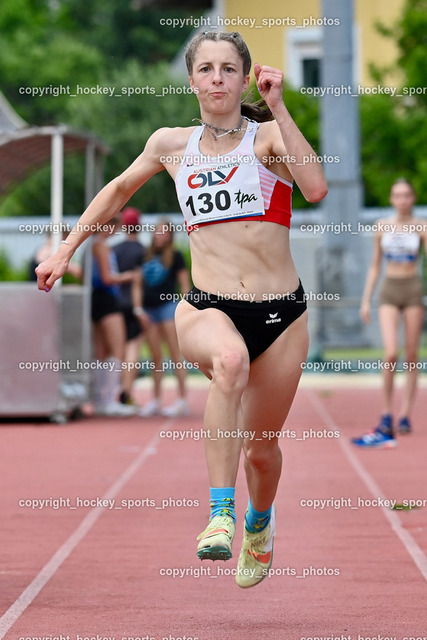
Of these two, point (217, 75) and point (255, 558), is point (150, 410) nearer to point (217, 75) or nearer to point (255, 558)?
point (255, 558)

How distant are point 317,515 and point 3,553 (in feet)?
7.21

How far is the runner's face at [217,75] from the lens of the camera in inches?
195

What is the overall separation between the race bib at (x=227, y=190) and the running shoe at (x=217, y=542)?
1.24 meters

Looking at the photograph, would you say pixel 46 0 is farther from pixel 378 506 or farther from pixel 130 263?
pixel 378 506

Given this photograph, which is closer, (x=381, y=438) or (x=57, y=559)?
(x=57, y=559)

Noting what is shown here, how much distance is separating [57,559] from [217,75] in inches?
112

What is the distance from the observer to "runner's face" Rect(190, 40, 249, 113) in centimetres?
495

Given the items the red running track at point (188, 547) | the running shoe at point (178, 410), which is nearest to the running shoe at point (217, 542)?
the red running track at point (188, 547)

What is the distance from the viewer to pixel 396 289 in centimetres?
1148

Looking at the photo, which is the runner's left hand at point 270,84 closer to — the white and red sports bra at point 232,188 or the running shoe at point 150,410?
the white and red sports bra at point 232,188

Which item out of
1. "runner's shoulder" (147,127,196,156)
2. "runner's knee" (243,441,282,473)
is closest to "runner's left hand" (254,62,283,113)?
"runner's shoulder" (147,127,196,156)

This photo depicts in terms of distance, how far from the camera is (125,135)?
131 ft

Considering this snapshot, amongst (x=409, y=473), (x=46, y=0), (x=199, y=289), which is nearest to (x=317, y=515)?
(x=409, y=473)

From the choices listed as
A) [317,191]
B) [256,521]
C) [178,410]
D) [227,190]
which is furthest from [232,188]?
[178,410]
